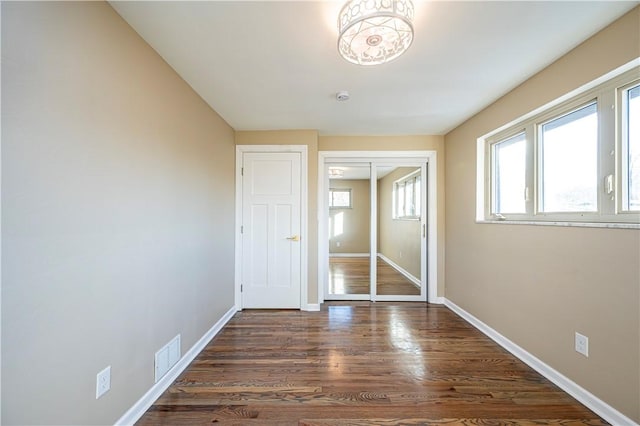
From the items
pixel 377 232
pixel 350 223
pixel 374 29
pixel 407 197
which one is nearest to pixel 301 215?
pixel 350 223

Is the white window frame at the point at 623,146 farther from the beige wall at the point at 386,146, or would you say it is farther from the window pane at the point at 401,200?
the window pane at the point at 401,200

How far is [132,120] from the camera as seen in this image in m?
1.43

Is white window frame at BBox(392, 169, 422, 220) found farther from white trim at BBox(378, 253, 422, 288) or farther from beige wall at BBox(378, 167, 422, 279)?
white trim at BBox(378, 253, 422, 288)

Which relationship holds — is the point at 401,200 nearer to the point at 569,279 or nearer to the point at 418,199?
the point at 418,199

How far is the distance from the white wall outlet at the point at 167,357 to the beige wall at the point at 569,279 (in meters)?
2.80

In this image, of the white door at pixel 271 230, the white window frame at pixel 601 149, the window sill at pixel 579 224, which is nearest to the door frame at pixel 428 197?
the white door at pixel 271 230

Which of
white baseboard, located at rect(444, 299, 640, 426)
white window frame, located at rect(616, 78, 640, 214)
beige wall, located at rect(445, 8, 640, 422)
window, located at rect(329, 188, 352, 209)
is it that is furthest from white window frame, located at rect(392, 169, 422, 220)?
white window frame, located at rect(616, 78, 640, 214)

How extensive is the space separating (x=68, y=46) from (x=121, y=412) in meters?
1.86

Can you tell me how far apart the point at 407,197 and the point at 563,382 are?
251 centimetres

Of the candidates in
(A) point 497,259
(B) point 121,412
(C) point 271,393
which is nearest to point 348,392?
(C) point 271,393

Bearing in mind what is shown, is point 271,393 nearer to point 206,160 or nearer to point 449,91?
point 206,160

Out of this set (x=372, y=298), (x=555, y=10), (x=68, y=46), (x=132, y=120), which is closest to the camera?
(x=68, y=46)

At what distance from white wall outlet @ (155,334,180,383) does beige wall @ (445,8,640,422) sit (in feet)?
9.20

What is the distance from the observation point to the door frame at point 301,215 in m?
3.16
